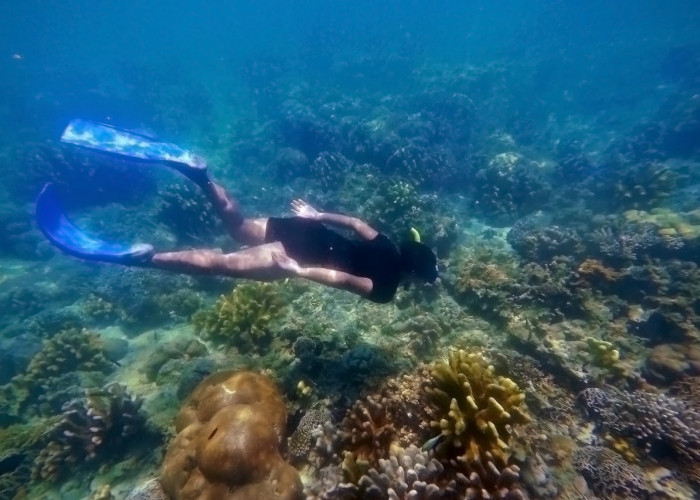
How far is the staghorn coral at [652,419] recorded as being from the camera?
179 inches

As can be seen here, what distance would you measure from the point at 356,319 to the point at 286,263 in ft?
6.95

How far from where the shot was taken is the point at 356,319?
7098mm

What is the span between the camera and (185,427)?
4758 millimetres

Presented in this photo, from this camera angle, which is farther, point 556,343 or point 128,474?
point 556,343

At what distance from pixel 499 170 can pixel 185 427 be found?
1213 centimetres

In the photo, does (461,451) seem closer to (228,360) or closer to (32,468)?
(228,360)

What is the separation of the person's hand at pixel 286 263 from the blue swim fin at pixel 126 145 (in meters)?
2.49

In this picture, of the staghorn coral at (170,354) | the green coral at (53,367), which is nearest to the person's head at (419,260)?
the staghorn coral at (170,354)

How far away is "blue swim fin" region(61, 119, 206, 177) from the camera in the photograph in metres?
6.66

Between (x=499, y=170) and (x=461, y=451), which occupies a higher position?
(x=499, y=170)

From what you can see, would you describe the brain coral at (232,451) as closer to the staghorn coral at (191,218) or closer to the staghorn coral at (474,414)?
the staghorn coral at (474,414)

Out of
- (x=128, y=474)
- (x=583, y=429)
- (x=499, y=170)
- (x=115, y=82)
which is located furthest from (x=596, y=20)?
(x=128, y=474)

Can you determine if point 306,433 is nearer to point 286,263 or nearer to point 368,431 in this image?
point 368,431

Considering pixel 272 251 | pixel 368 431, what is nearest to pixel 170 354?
pixel 272 251
